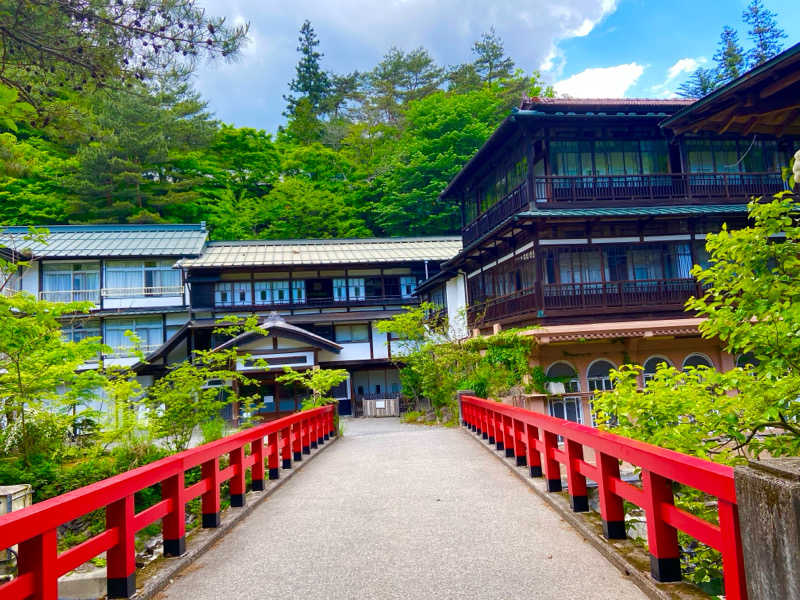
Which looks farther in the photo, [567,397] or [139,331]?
[139,331]

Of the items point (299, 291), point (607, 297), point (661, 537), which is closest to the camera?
point (661, 537)

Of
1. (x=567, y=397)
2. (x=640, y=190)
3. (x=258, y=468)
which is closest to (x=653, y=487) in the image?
(x=258, y=468)

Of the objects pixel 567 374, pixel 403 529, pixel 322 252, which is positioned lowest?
pixel 403 529

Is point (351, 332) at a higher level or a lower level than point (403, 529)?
A: higher

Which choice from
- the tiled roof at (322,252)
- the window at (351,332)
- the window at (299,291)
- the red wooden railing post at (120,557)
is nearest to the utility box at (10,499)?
the red wooden railing post at (120,557)

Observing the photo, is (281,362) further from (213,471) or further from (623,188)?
(213,471)

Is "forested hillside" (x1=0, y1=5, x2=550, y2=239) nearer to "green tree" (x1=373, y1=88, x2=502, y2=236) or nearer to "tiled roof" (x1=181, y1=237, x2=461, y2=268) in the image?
"green tree" (x1=373, y1=88, x2=502, y2=236)

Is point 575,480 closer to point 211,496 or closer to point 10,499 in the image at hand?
point 211,496

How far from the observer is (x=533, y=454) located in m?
7.98

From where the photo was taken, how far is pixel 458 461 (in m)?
9.78

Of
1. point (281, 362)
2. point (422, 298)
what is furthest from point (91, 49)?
point (422, 298)

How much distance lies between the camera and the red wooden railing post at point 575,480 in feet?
19.4

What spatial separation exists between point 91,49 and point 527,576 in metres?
7.48

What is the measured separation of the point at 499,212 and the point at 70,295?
22.2m
